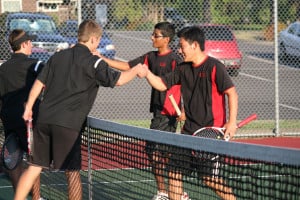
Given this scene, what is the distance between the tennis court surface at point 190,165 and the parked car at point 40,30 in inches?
241

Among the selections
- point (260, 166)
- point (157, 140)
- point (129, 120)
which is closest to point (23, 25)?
point (129, 120)

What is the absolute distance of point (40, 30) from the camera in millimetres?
A: 17297

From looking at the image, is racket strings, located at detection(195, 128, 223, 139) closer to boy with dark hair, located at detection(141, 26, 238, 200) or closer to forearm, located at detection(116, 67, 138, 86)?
boy with dark hair, located at detection(141, 26, 238, 200)

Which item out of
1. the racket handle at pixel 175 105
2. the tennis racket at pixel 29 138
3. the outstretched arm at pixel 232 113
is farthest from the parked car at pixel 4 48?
the outstretched arm at pixel 232 113

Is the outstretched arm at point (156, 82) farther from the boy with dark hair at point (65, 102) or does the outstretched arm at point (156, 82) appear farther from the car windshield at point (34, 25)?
the car windshield at point (34, 25)

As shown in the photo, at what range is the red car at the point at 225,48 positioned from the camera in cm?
1800

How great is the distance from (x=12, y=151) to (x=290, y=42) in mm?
13199

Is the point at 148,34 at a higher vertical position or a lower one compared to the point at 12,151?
higher

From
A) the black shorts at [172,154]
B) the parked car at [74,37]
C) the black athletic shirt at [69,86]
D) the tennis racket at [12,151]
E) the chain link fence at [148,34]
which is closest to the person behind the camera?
the black shorts at [172,154]

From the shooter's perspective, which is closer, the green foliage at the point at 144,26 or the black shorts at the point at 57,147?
the black shorts at the point at 57,147

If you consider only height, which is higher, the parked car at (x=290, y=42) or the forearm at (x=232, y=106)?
the forearm at (x=232, y=106)

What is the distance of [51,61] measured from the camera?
7.69 m

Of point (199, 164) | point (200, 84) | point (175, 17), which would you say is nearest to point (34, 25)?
point (175, 17)

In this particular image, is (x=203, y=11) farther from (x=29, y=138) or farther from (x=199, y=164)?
(x=199, y=164)
